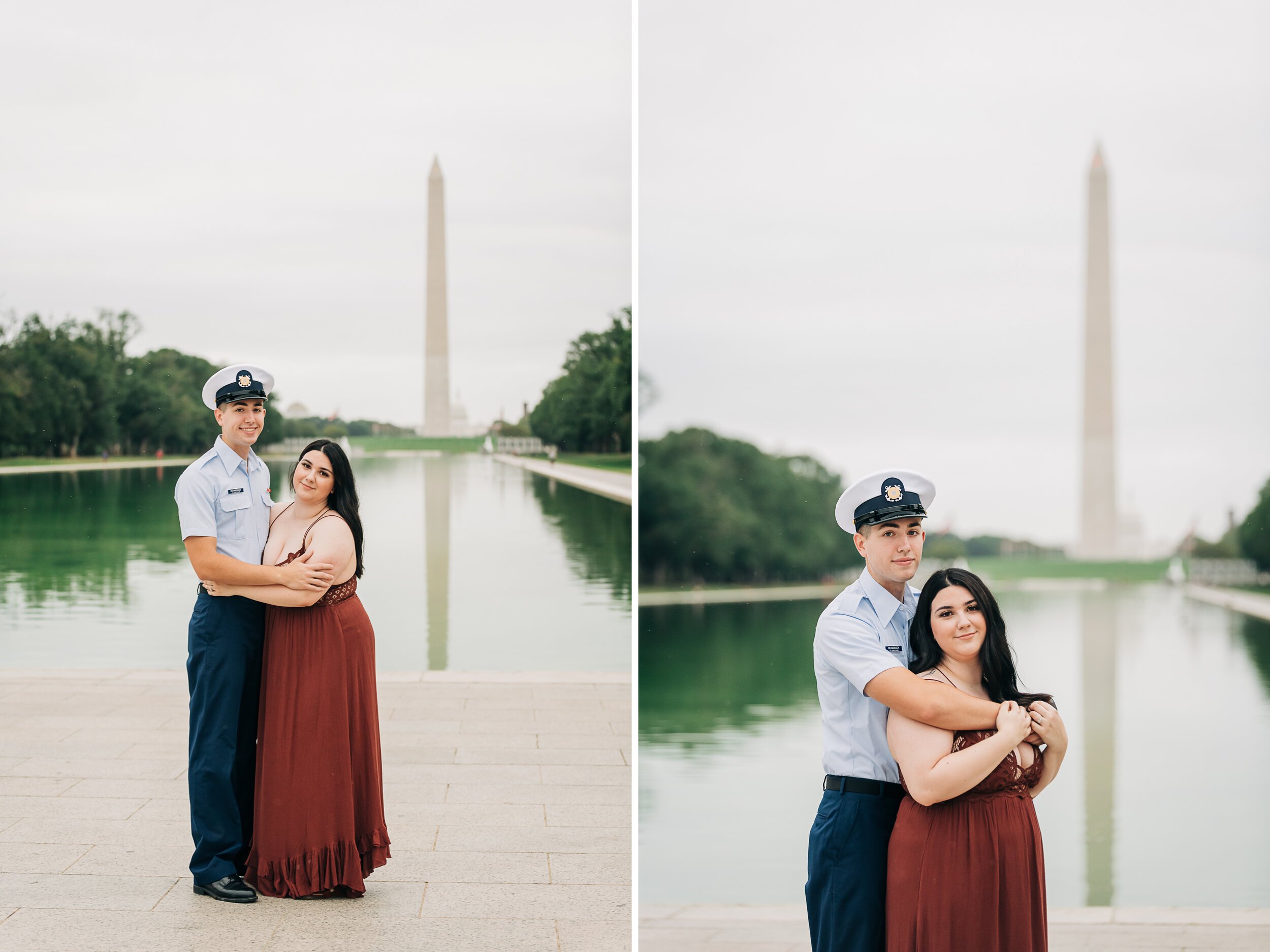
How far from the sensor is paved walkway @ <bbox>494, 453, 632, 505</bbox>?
31.7ft

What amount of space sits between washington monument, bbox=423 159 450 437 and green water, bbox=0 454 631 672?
312 millimetres

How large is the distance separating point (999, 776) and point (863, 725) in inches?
8.6

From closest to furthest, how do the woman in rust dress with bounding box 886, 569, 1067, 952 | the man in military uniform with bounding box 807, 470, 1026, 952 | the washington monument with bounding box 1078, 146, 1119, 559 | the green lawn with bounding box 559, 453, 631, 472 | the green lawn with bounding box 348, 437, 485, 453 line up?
1. the woman in rust dress with bounding box 886, 569, 1067, 952
2. the man in military uniform with bounding box 807, 470, 1026, 952
3. the green lawn with bounding box 348, 437, 485, 453
4. the green lawn with bounding box 559, 453, 631, 472
5. the washington monument with bounding box 1078, 146, 1119, 559

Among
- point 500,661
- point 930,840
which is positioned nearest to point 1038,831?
point 930,840

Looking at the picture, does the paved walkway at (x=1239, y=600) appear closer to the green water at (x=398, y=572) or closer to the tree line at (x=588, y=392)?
the tree line at (x=588, y=392)

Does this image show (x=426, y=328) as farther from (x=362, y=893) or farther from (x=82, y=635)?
(x=362, y=893)

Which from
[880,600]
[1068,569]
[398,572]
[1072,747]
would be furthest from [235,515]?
[1072,747]

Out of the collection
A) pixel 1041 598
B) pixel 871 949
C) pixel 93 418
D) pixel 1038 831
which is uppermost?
pixel 93 418

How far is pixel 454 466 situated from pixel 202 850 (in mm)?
6286

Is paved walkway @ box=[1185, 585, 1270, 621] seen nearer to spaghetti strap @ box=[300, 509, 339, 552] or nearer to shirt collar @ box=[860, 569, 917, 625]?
spaghetti strap @ box=[300, 509, 339, 552]

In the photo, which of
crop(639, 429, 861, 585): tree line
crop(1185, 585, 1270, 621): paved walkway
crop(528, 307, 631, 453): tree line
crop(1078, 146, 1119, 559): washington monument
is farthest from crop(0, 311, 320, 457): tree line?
crop(1185, 585, 1270, 621): paved walkway

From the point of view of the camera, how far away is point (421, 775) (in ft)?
15.5

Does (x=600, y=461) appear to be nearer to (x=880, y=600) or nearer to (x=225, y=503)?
(x=225, y=503)

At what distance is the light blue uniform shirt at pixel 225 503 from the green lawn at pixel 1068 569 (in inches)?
1035
